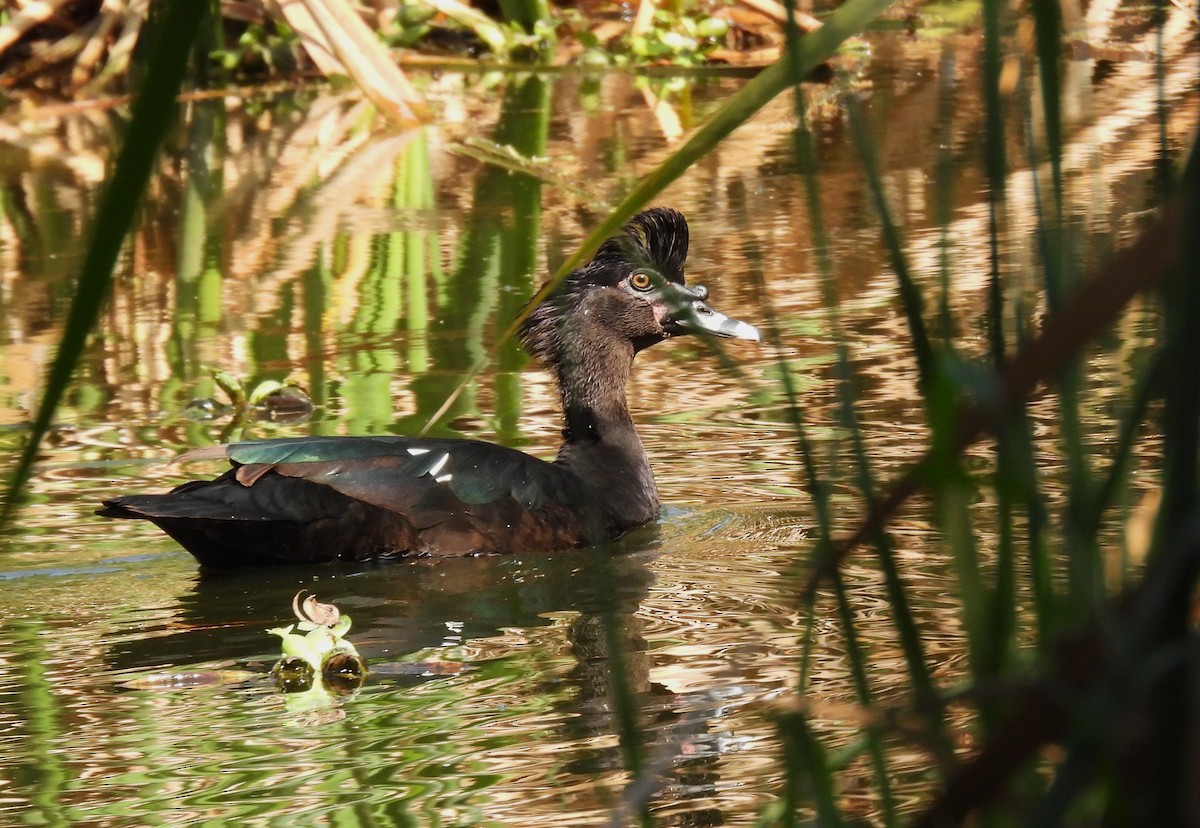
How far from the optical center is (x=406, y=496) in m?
5.69

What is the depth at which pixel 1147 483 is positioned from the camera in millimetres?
5273

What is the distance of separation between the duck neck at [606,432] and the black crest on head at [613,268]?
0.12m

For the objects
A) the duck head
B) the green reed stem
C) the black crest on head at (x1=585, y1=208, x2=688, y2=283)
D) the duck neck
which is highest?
the green reed stem

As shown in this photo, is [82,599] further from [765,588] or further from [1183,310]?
[1183,310]

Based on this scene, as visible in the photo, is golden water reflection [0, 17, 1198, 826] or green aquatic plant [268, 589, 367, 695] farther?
green aquatic plant [268, 589, 367, 695]

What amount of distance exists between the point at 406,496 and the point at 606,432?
98 cm

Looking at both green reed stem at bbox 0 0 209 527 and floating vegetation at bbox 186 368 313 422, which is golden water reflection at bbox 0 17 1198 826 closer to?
floating vegetation at bbox 186 368 313 422

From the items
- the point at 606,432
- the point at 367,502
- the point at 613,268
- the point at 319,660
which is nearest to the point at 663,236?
the point at 613,268

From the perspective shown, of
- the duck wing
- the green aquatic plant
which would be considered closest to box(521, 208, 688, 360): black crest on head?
the duck wing

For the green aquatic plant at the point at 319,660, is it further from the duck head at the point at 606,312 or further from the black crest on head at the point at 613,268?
the duck head at the point at 606,312

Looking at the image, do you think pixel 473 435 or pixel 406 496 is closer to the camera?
pixel 406 496

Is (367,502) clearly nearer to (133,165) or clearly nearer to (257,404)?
(257,404)

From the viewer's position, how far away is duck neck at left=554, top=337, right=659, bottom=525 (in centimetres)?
602

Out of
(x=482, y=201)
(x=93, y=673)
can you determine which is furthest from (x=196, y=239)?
(x=93, y=673)
